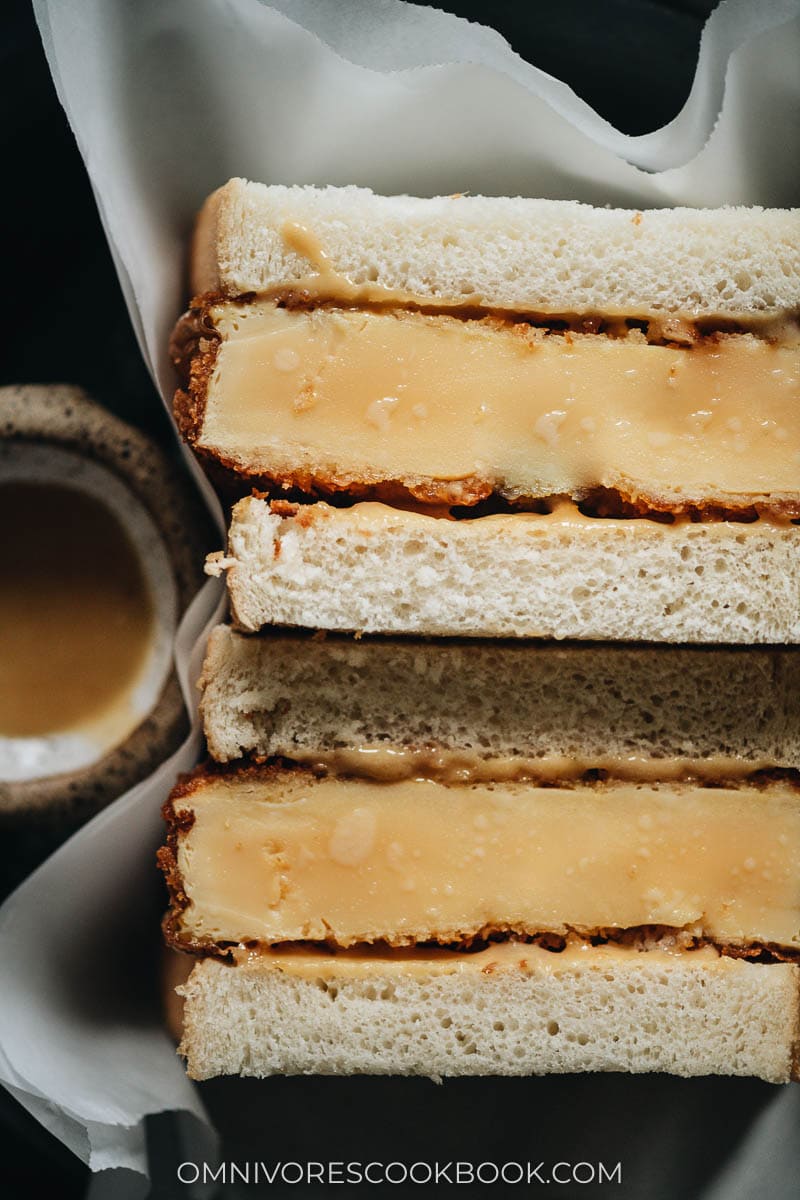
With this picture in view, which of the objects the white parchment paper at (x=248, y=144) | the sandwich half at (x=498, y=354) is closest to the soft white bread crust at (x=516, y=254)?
the sandwich half at (x=498, y=354)

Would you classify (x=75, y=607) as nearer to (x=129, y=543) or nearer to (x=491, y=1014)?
(x=129, y=543)

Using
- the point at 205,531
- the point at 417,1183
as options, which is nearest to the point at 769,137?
the point at 205,531

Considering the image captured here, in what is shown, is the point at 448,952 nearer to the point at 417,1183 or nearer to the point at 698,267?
the point at 417,1183

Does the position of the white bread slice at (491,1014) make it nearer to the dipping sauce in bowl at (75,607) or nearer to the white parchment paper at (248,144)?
the white parchment paper at (248,144)

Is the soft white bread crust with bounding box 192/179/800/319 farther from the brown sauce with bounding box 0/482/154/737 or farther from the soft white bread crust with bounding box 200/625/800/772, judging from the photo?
the brown sauce with bounding box 0/482/154/737

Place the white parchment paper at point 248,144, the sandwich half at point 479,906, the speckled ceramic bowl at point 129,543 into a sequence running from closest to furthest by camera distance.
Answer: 1. the sandwich half at point 479,906
2. the white parchment paper at point 248,144
3. the speckled ceramic bowl at point 129,543

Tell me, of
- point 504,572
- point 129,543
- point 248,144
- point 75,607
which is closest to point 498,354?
point 504,572
